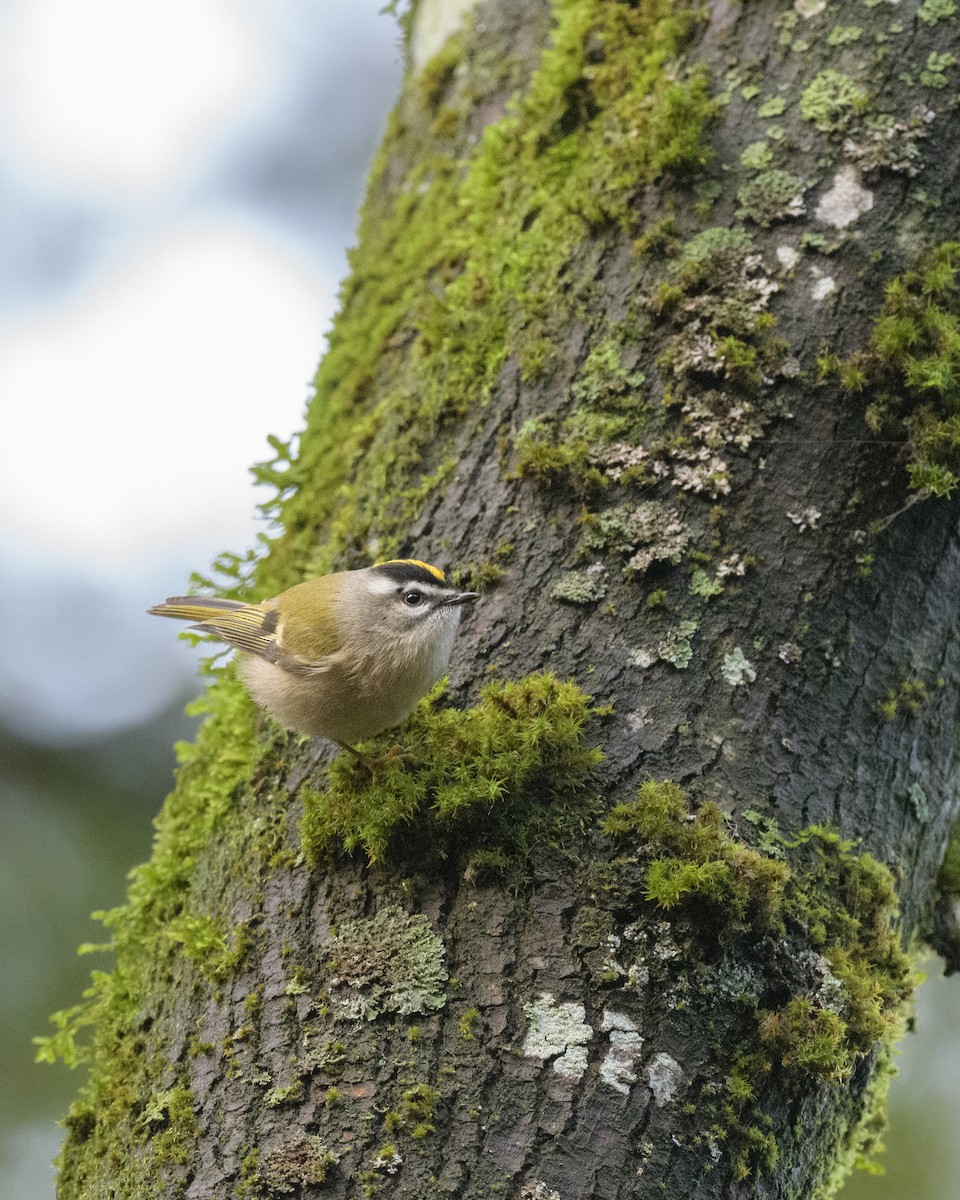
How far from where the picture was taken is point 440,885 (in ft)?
8.41

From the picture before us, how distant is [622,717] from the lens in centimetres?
271

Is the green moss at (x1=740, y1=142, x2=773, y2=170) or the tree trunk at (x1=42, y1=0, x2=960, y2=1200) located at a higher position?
the green moss at (x1=740, y1=142, x2=773, y2=170)

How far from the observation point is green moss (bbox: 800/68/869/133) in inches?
127

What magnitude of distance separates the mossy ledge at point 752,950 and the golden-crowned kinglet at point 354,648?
0.88m

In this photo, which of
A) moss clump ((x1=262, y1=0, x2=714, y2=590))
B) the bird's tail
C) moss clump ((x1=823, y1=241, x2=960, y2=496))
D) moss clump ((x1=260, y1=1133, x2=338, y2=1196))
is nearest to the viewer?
moss clump ((x1=260, y1=1133, x2=338, y2=1196))

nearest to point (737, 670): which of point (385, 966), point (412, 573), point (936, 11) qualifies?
point (412, 573)

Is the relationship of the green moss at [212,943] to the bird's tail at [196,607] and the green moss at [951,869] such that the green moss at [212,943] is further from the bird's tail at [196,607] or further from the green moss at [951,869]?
the green moss at [951,869]

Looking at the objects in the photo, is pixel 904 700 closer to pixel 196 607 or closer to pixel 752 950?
pixel 752 950

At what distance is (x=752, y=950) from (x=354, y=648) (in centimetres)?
164

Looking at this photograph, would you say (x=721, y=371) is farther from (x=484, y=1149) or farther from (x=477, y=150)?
(x=484, y=1149)

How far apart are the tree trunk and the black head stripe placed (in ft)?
0.33

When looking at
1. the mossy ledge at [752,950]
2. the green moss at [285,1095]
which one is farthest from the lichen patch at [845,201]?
the green moss at [285,1095]

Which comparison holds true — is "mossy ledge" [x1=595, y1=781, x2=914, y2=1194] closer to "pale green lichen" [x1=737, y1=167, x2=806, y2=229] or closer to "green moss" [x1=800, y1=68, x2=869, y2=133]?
"pale green lichen" [x1=737, y1=167, x2=806, y2=229]

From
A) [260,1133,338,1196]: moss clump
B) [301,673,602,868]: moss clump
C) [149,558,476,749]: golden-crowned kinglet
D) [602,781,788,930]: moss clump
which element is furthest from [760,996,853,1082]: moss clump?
[149,558,476,749]: golden-crowned kinglet
